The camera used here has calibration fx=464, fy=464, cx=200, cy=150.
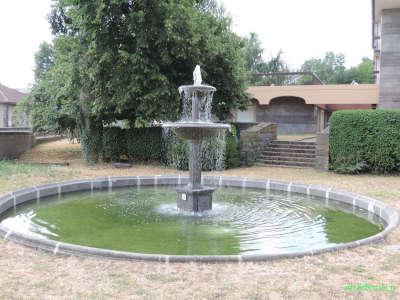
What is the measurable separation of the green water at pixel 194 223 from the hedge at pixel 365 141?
12.9 ft

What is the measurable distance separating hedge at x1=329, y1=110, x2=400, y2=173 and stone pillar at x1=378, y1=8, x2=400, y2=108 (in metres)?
7.26

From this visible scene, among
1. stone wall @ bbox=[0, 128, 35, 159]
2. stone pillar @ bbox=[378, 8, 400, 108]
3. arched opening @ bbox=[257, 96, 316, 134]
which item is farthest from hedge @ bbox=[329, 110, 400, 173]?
arched opening @ bbox=[257, 96, 316, 134]

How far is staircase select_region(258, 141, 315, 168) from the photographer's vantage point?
16.8 meters

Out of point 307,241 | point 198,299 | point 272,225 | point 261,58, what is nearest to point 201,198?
point 272,225

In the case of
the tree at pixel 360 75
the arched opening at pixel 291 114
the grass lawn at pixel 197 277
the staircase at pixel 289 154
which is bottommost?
the grass lawn at pixel 197 277

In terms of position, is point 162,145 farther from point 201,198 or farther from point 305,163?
point 201,198

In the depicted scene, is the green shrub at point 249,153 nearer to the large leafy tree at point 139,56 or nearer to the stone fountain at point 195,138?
the large leafy tree at point 139,56

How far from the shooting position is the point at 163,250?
258 inches

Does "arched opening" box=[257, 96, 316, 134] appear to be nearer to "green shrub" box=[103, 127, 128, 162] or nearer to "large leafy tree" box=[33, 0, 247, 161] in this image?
"large leafy tree" box=[33, 0, 247, 161]

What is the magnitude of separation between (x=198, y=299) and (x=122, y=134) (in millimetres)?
14039

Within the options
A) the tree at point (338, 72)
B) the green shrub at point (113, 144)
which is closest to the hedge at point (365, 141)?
the green shrub at point (113, 144)

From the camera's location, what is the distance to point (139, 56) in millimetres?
14883

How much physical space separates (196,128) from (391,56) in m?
14.6

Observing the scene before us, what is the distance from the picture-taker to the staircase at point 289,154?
1681 centimetres
